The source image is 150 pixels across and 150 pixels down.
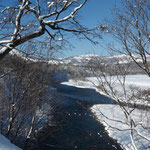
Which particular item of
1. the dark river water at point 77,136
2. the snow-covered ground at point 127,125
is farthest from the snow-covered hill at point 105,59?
the dark river water at point 77,136

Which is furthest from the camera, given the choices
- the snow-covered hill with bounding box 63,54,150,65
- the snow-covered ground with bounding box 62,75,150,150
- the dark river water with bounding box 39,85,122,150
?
the dark river water with bounding box 39,85,122,150

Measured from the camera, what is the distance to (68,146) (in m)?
8.84

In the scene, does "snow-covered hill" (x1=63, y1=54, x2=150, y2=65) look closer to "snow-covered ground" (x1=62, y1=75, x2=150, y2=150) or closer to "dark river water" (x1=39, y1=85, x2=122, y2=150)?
"snow-covered ground" (x1=62, y1=75, x2=150, y2=150)

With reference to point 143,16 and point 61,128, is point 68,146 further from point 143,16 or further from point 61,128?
point 143,16

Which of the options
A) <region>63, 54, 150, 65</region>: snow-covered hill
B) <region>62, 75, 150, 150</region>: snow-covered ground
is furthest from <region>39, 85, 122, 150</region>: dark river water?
<region>63, 54, 150, 65</region>: snow-covered hill

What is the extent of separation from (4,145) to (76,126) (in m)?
10.7

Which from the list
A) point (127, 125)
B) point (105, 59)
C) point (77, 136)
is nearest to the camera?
point (105, 59)

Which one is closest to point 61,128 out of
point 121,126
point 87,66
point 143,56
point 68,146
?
point 68,146

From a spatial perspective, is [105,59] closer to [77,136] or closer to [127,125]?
[127,125]

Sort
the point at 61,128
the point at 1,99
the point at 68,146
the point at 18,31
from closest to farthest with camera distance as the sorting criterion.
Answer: the point at 18,31, the point at 1,99, the point at 68,146, the point at 61,128

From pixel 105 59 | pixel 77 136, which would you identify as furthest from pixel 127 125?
pixel 77 136

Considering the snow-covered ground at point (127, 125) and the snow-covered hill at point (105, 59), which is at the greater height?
the snow-covered hill at point (105, 59)

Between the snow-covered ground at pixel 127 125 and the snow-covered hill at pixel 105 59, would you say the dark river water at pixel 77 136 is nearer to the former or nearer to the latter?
the snow-covered ground at pixel 127 125

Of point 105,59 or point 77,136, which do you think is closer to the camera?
point 105,59
